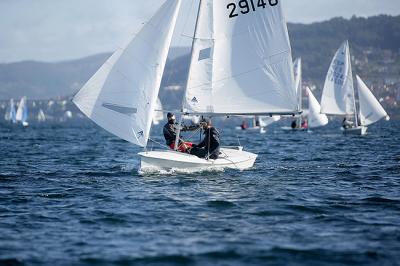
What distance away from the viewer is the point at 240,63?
23984 mm

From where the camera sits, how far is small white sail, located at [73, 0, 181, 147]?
70.3 ft

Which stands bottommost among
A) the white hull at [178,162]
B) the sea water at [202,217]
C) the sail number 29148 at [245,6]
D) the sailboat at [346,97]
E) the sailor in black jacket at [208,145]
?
the sea water at [202,217]

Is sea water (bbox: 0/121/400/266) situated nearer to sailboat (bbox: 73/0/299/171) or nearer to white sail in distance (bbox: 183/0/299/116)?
sailboat (bbox: 73/0/299/171)

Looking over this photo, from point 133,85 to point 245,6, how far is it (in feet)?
16.4

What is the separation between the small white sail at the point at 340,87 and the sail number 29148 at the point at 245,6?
127 ft

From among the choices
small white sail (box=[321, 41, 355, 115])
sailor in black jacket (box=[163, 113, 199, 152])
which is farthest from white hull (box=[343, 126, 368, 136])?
sailor in black jacket (box=[163, 113, 199, 152])

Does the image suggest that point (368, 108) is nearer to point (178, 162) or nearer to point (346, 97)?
point (346, 97)

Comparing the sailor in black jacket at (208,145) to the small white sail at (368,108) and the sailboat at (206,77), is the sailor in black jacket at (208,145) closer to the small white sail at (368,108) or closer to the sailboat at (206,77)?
the sailboat at (206,77)

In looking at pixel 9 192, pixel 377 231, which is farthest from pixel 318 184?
pixel 9 192

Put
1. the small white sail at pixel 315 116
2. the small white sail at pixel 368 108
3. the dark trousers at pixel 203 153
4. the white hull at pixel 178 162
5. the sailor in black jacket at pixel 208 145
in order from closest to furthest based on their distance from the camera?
the white hull at pixel 178 162 < the sailor in black jacket at pixel 208 145 < the dark trousers at pixel 203 153 < the small white sail at pixel 368 108 < the small white sail at pixel 315 116

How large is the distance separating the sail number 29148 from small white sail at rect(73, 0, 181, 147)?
2.19m

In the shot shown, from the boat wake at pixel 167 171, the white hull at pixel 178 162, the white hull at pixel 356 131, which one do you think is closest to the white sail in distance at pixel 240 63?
the white hull at pixel 178 162

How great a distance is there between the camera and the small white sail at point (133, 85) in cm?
2144

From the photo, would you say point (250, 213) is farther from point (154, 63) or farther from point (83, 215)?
point (154, 63)
